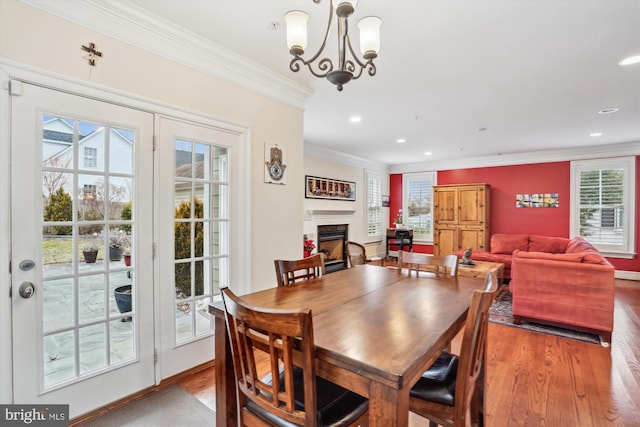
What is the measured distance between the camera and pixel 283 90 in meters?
2.99

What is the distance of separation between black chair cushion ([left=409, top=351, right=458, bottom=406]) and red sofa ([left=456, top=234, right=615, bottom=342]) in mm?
2580

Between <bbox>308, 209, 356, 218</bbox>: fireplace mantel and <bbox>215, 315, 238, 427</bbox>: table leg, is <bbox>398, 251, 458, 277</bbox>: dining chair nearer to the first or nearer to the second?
<bbox>215, 315, 238, 427</bbox>: table leg

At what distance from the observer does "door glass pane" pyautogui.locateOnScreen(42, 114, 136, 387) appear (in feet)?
5.71

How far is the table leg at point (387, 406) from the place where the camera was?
0.89m

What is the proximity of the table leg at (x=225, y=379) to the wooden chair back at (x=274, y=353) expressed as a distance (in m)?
0.18

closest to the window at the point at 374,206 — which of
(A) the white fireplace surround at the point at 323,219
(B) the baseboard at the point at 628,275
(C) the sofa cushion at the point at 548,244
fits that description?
(A) the white fireplace surround at the point at 323,219

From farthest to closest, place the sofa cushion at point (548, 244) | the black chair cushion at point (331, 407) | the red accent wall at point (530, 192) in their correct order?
the red accent wall at point (530, 192) < the sofa cushion at point (548, 244) < the black chair cushion at point (331, 407)

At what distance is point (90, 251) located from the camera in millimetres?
1896

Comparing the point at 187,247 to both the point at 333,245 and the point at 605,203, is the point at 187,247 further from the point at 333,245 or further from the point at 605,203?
the point at 605,203

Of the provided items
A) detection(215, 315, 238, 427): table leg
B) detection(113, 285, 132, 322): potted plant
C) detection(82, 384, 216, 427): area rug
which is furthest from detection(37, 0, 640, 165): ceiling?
detection(82, 384, 216, 427): area rug

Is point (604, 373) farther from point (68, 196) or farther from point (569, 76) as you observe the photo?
point (68, 196)

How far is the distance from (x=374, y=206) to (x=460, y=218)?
6.69 ft

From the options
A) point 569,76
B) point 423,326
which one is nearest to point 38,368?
point 423,326

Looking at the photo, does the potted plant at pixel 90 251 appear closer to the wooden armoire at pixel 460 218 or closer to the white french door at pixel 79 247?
the white french door at pixel 79 247
